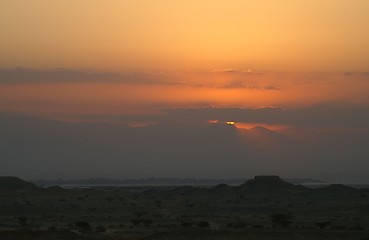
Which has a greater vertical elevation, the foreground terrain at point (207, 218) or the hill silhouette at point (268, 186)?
the hill silhouette at point (268, 186)

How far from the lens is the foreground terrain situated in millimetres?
59094

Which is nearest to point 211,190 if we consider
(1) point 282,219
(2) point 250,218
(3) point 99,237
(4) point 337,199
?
(4) point 337,199

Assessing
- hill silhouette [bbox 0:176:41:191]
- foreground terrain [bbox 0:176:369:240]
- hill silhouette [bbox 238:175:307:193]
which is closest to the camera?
foreground terrain [bbox 0:176:369:240]

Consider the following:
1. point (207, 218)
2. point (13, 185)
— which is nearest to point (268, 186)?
point (13, 185)

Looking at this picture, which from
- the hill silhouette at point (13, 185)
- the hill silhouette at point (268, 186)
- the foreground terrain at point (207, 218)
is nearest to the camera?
the foreground terrain at point (207, 218)

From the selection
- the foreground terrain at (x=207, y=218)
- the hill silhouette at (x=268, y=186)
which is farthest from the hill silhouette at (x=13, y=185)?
the hill silhouette at (x=268, y=186)

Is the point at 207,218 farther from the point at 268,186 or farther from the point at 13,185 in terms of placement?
the point at 13,185

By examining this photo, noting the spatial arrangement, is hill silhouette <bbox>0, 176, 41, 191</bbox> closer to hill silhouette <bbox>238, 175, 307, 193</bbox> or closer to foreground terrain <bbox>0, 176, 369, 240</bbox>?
foreground terrain <bbox>0, 176, 369, 240</bbox>

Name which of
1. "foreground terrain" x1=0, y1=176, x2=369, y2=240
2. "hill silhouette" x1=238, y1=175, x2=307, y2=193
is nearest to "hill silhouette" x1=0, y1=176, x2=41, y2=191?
"foreground terrain" x1=0, y1=176, x2=369, y2=240

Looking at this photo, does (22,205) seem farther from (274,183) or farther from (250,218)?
(274,183)

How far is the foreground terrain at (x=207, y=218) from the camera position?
5909 cm

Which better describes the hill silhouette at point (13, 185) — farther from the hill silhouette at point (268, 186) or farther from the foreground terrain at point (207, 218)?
the hill silhouette at point (268, 186)

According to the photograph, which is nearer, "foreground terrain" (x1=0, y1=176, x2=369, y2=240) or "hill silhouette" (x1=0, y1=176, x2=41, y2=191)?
"foreground terrain" (x1=0, y1=176, x2=369, y2=240)

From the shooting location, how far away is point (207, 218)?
286 ft
